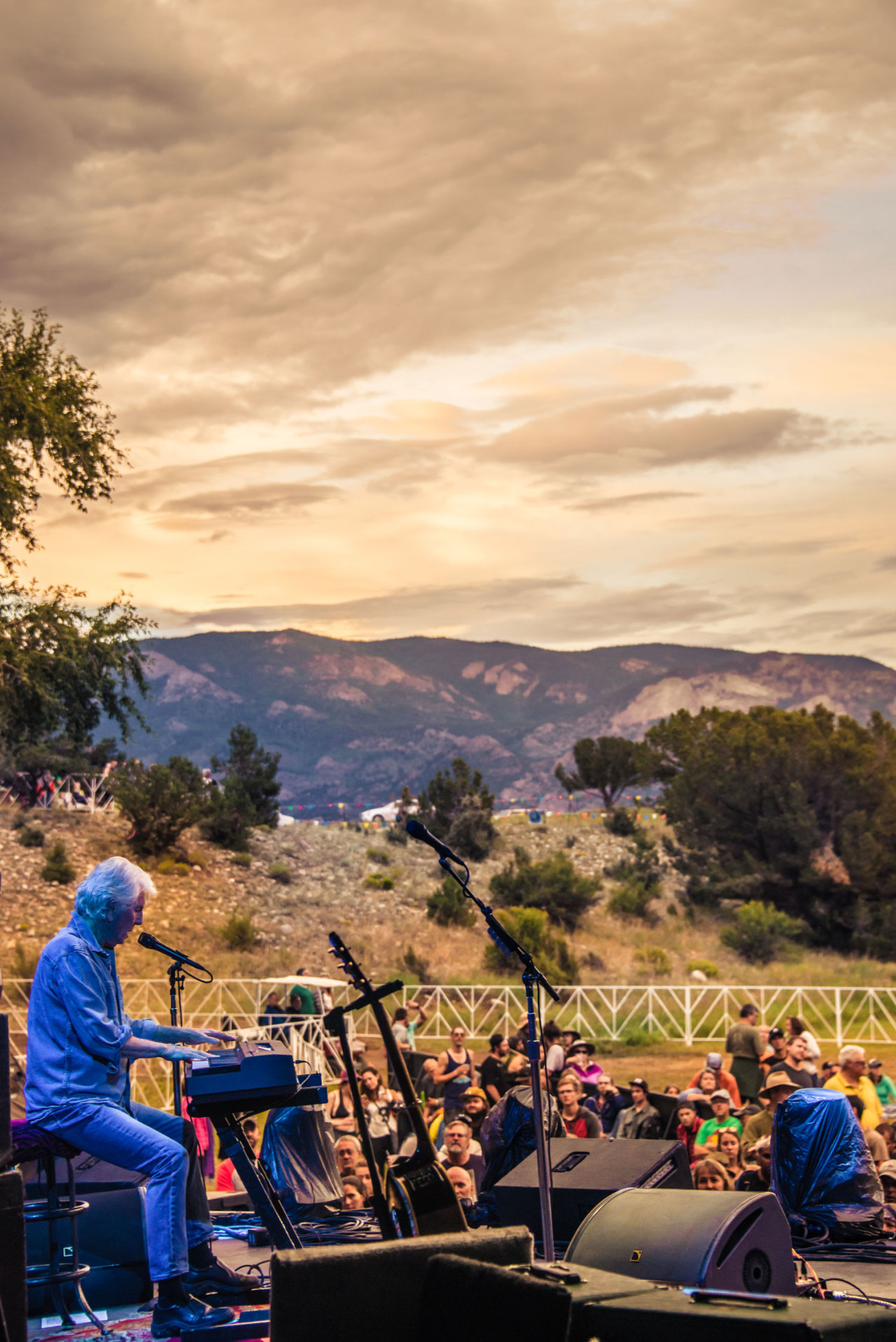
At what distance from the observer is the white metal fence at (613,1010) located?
2284cm

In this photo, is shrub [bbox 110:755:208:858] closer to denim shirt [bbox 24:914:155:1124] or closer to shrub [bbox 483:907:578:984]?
shrub [bbox 483:907:578:984]

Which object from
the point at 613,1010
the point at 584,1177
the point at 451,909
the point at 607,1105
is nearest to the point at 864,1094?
the point at 607,1105

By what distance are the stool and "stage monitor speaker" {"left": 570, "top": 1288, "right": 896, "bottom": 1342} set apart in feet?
6.70

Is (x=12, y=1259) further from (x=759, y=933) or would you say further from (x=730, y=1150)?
(x=759, y=933)

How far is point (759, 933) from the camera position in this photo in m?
35.2

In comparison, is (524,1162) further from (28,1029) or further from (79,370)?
(79,370)

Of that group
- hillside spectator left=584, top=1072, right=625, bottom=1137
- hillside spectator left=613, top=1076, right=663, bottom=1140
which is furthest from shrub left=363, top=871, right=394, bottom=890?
hillside spectator left=613, top=1076, right=663, bottom=1140

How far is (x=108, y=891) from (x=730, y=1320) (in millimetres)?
2576

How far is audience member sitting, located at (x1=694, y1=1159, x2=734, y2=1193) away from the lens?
22.8 ft

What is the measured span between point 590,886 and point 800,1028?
26675 mm

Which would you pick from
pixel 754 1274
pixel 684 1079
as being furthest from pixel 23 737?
pixel 754 1274

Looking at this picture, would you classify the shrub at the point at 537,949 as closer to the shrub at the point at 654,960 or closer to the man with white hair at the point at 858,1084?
the shrub at the point at 654,960

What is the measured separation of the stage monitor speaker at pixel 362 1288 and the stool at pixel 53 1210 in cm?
148

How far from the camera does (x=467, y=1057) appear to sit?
10727 mm
